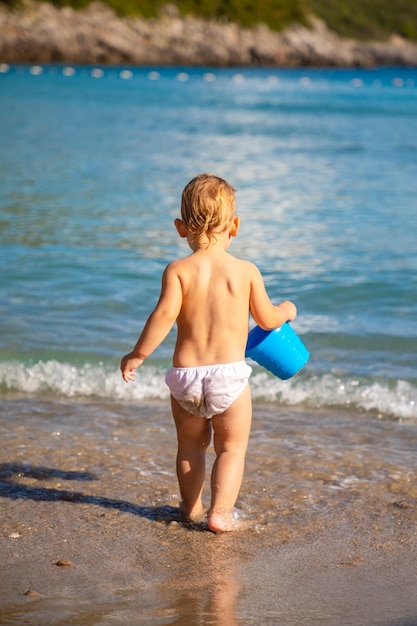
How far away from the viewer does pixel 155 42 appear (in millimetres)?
78062

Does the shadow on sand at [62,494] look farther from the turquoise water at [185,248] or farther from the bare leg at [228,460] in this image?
the turquoise water at [185,248]

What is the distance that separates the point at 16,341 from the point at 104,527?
279cm

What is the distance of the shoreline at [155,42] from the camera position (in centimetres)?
6825

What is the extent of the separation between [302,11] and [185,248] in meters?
94.4

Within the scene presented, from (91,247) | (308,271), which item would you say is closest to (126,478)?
(308,271)

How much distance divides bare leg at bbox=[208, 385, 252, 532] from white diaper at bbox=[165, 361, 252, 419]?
0.04m

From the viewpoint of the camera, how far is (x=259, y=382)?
513 centimetres

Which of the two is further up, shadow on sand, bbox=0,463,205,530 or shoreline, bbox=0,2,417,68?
shoreline, bbox=0,2,417,68

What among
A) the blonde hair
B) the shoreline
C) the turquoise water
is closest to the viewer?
the blonde hair

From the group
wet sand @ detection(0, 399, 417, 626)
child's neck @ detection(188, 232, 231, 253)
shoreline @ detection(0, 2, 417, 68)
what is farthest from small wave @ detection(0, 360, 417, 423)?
shoreline @ detection(0, 2, 417, 68)

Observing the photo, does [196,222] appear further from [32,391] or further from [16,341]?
[16,341]

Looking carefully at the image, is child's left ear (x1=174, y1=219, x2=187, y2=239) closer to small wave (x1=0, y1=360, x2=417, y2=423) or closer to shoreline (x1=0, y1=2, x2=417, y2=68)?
small wave (x1=0, y1=360, x2=417, y2=423)

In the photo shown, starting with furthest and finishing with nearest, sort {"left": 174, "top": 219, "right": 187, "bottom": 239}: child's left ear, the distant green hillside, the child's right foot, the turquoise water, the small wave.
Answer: the distant green hillside → the turquoise water → the small wave → the child's right foot → {"left": 174, "top": 219, "right": 187, "bottom": 239}: child's left ear

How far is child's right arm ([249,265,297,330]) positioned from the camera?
3.22 metres
